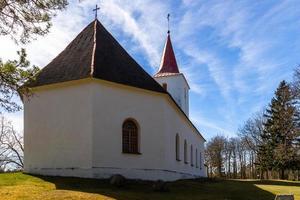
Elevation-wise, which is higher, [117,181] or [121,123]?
[121,123]

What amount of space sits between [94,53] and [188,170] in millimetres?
14348

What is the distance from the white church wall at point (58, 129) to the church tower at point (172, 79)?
Result: 19349 mm

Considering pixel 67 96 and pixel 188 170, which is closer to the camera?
pixel 67 96

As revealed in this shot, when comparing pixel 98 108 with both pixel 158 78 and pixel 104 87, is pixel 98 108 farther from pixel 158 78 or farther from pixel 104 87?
pixel 158 78

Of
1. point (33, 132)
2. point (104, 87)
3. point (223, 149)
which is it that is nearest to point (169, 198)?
point (104, 87)

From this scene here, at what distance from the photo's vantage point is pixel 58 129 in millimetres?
23672

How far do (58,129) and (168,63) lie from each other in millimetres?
23006

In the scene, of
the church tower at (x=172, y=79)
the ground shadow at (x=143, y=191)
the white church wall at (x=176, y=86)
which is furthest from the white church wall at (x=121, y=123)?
the church tower at (x=172, y=79)

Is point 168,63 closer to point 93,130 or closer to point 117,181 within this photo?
point 93,130

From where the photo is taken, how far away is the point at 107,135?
23.3m

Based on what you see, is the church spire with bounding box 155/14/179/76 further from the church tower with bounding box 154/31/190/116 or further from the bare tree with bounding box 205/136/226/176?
the bare tree with bounding box 205/136/226/176

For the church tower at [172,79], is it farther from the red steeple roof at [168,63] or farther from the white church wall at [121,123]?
the white church wall at [121,123]

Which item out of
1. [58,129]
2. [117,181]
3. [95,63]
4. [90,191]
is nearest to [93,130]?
[58,129]

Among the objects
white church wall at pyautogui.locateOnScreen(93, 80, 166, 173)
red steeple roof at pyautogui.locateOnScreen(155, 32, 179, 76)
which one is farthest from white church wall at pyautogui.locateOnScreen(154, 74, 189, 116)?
white church wall at pyautogui.locateOnScreen(93, 80, 166, 173)
